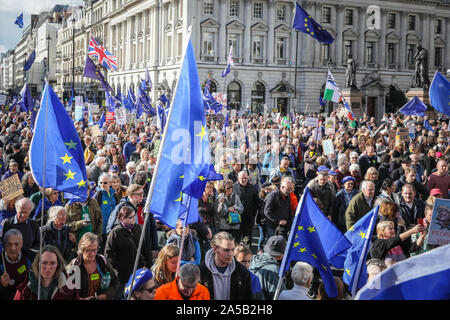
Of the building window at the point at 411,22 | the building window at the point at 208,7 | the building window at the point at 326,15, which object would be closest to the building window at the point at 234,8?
the building window at the point at 208,7

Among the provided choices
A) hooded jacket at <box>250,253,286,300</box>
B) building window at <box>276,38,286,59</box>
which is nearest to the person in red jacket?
hooded jacket at <box>250,253,286,300</box>

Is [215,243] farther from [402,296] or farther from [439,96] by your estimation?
[439,96]

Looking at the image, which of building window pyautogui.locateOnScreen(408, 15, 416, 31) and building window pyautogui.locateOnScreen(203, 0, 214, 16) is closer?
building window pyautogui.locateOnScreen(203, 0, 214, 16)

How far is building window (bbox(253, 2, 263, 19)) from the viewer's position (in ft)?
174

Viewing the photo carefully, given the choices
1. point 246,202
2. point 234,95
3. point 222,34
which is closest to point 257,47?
point 222,34

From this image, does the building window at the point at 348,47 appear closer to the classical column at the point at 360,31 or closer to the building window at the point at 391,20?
the classical column at the point at 360,31

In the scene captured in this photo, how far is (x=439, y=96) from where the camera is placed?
12.8 metres

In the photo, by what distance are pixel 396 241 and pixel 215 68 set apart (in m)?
46.4

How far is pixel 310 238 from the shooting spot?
491cm

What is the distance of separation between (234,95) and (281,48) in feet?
21.9

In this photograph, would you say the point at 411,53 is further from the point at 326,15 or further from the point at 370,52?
the point at 326,15

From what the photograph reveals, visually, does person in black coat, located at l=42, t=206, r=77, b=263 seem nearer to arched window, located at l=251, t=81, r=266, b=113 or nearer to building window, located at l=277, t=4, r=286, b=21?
arched window, located at l=251, t=81, r=266, b=113

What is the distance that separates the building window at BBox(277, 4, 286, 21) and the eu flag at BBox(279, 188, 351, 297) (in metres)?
50.9
